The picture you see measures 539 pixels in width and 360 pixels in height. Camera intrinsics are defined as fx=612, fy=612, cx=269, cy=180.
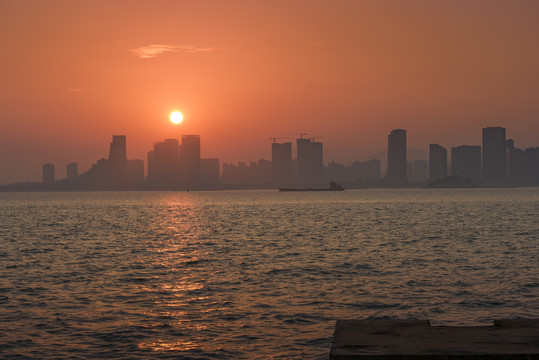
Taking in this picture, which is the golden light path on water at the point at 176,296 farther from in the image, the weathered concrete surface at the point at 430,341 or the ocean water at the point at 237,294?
the weathered concrete surface at the point at 430,341

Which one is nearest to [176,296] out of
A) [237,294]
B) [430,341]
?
[237,294]

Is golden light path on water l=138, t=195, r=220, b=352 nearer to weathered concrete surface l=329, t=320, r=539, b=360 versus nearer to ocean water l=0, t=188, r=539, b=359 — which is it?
ocean water l=0, t=188, r=539, b=359

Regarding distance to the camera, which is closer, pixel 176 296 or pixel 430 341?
pixel 430 341

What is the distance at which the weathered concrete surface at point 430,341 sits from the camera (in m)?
13.0

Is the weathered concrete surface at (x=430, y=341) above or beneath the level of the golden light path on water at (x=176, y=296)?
above

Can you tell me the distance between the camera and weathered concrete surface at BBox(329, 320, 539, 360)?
1302cm

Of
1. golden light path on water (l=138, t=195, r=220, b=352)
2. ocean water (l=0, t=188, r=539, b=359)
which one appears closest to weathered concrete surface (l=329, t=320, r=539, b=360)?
ocean water (l=0, t=188, r=539, b=359)

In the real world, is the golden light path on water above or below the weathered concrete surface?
below

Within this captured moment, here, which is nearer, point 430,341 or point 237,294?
point 430,341

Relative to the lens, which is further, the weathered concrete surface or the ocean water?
the ocean water

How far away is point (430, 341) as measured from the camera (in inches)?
566

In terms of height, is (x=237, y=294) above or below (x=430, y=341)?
below

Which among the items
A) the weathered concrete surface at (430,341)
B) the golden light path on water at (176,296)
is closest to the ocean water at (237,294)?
the golden light path on water at (176,296)

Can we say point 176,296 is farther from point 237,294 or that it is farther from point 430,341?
point 430,341
